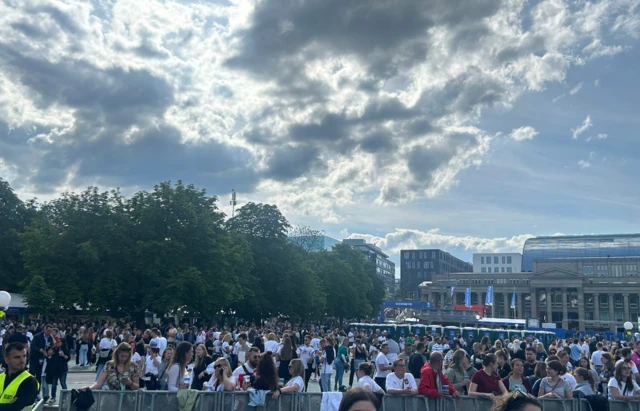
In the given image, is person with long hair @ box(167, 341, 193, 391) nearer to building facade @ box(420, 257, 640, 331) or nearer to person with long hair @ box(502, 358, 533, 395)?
person with long hair @ box(502, 358, 533, 395)

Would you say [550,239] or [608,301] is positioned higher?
[550,239]

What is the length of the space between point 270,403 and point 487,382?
13.2 ft

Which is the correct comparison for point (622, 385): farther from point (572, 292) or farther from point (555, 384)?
point (572, 292)

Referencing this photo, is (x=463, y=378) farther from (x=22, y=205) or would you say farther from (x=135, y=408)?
(x=22, y=205)

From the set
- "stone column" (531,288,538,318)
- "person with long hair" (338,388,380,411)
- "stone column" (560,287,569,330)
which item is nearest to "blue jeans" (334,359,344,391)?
"person with long hair" (338,388,380,411)

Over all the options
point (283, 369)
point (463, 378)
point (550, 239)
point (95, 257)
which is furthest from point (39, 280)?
point (550, 239)

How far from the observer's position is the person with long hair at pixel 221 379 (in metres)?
10.6

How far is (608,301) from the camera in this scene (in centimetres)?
12169

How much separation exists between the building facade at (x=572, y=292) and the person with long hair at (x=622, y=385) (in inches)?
4392

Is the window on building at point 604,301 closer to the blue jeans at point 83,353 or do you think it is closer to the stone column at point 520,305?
the stone column at point 520,305

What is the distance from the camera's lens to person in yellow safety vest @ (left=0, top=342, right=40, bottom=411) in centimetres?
661

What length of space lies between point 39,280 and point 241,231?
82.2 feet

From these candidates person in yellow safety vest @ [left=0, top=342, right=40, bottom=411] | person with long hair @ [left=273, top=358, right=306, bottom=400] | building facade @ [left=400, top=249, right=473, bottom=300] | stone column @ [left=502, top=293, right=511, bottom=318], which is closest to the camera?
person in yellow safety vest @ [left=0, top=342, right=40, bottom=411]

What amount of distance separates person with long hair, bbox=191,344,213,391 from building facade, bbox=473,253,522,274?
537 ft
